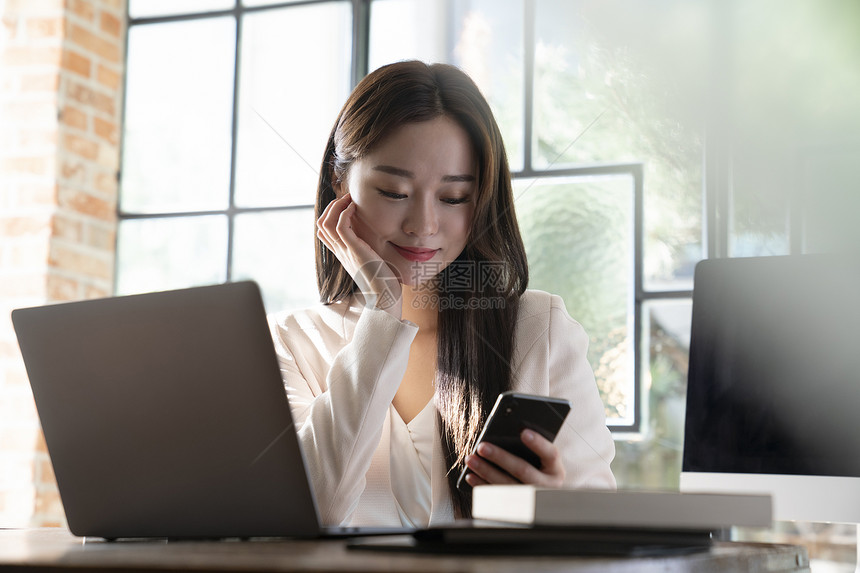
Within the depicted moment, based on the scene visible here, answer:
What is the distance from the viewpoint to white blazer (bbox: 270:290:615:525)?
1.15 meters

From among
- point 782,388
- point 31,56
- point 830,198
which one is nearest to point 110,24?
point 31,56

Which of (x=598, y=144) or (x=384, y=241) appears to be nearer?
(x=384, y=241)

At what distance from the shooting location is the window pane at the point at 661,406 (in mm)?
1855

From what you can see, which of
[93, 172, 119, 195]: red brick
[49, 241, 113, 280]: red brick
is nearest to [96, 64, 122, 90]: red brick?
[93, 172, 119, 195]: red brick

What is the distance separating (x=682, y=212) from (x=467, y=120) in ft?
2.21

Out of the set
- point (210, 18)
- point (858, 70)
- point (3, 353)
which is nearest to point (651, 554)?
point (858, 70)

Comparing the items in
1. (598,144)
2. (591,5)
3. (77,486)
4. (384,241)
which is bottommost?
(77,486)

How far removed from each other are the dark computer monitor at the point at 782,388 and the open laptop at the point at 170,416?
1.56 feet

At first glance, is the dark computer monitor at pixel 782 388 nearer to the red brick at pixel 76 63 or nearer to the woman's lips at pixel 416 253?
the woman's lips at pixel 416 253

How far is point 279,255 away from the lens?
2.27 m

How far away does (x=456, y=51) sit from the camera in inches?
84.5

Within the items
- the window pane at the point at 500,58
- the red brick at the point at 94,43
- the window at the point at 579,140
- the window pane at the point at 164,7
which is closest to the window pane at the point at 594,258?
the window at the point at 579,140

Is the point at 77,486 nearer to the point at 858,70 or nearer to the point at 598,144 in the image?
the point at 598,144

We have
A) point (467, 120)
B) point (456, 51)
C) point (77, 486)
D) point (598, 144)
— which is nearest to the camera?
point (77, 486)
